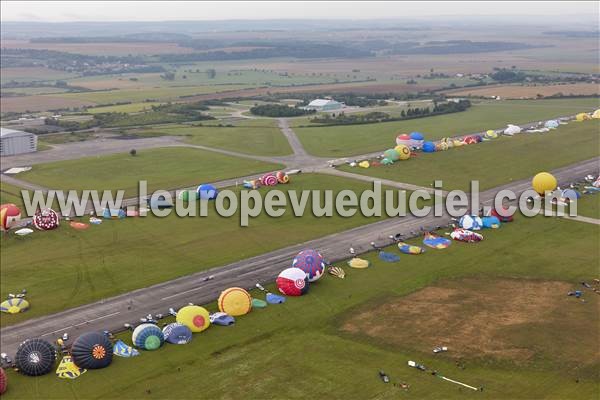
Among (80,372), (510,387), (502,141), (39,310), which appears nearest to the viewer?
(510,387)

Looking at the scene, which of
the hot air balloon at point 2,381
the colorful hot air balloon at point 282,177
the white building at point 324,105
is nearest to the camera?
the hot air balloon at point 2,381

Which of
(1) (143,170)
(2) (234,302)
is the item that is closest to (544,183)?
(2) (234,302)

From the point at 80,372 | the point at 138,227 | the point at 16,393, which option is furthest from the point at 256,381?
the point at 138,227

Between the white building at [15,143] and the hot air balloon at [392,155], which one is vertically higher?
the white building at [15,143]

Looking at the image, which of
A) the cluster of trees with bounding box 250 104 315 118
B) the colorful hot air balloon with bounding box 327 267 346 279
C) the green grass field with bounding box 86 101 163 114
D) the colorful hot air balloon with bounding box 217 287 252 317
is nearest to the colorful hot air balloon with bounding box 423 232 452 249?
the colorful hot air balloon with bounding box 327 267 346 279

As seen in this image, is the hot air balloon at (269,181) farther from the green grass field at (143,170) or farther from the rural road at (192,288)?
the rural road at (192,288)

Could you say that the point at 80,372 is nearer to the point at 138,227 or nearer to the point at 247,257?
the point at 247,257

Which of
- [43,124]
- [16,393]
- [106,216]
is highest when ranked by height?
[43,124]

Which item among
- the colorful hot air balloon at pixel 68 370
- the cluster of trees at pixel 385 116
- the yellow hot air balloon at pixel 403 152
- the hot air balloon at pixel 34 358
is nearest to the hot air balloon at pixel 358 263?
the colorful hot air balloon at pixel 68 370
